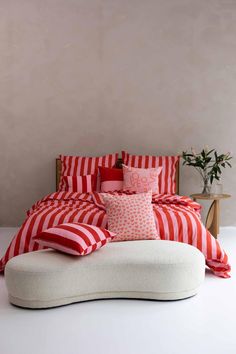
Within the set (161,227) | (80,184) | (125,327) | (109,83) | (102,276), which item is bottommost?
(125,327)

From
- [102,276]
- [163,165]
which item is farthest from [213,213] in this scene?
[102,276]

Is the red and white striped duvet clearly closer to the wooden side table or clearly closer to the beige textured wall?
the wooden side table

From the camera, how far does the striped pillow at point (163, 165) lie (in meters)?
5.87

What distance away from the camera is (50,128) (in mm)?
6355

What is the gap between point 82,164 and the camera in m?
6.02

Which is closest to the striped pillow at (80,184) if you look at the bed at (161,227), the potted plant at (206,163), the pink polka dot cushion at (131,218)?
the bed at (161,227)

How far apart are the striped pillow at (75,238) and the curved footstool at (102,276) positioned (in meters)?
0.07

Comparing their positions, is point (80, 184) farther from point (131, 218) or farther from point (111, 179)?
point (131, 218)

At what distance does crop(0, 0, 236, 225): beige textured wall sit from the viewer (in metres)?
6.24

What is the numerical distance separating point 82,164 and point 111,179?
444 mm

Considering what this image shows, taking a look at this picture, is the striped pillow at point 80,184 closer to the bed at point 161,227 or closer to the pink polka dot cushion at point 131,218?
the bed at point 161,227

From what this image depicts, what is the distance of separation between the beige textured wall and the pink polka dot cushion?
1.97 metres

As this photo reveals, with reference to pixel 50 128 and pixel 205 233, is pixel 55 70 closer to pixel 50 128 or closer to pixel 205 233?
pixel 50 128

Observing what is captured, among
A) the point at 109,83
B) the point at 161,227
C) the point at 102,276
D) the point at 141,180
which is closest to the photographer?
the point at 102,276
